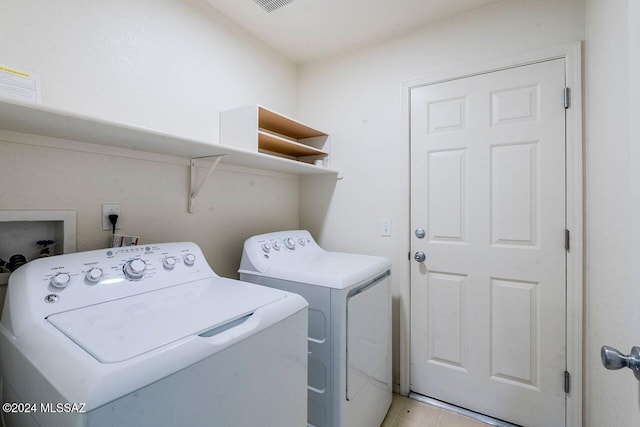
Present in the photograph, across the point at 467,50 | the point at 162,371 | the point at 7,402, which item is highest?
the point at 467,50

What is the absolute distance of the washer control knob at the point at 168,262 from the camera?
48.7 inches

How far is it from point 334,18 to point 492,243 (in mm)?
1763

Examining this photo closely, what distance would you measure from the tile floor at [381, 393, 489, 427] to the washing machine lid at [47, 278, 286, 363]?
4.48 feet

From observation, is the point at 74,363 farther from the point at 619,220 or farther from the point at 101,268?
the point at 619,220

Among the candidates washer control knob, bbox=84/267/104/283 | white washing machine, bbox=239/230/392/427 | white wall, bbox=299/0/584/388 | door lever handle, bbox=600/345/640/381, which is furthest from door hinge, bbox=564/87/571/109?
washer control knob, bbox=84/267/104/283

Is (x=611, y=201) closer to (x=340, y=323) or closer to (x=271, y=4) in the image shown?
(x=340, y=323)

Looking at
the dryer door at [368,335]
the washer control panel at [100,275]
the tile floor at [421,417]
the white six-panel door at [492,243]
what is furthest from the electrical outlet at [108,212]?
the tile floor at [421,417]

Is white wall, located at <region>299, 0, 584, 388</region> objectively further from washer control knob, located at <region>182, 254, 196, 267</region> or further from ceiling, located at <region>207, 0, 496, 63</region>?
washer control knob, located at <region>182, 254, 196, 267</region>

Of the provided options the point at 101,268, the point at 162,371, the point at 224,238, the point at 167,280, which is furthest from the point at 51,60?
the point at 162,371

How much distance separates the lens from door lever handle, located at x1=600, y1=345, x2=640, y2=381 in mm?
600

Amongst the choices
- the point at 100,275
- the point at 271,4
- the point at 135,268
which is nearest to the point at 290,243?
the point at 135,268

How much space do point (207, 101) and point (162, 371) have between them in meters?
1.55

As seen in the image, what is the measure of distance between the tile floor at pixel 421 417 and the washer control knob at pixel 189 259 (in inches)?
59.1

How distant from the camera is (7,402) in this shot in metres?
0.88
